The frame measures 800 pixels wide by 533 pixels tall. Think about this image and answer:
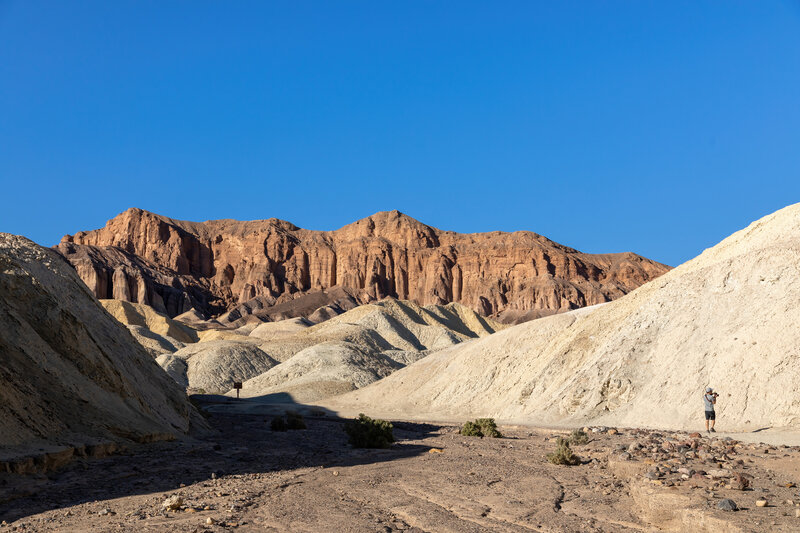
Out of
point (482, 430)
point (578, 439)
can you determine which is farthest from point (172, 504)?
point (482, 430)

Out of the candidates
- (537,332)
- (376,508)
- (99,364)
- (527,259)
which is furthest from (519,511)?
(527,259)

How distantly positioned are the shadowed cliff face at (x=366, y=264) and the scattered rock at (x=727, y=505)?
5371 inches

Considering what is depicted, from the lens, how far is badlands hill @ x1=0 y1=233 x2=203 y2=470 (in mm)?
13648

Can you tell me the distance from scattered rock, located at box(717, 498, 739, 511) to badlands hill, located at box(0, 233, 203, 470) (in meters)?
11.2

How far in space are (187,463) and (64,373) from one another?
409cm

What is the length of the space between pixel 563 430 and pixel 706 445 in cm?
847

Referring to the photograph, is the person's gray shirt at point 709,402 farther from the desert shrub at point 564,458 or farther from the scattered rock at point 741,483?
the scattered rock at point 741,483

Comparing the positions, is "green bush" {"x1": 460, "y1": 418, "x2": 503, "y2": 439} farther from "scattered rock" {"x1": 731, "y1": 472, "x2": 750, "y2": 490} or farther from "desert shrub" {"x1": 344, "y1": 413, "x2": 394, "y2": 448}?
"scattered rock" {"x1": 731, "y1": 472, "x2": 750, "y2": 490}

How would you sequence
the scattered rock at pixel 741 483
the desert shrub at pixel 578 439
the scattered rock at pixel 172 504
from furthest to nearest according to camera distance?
the desert shrub at pixel 578 439 < the scattered rock at pixel 741 483 < the scattered rock at pixel 172 504

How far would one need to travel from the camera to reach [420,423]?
29.8 m

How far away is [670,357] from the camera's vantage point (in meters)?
26.8

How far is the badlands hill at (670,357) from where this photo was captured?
22625mm

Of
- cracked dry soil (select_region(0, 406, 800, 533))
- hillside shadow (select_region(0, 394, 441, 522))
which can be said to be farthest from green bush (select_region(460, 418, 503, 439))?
cracked dry soil (select_region(0, 406, 800, 533))

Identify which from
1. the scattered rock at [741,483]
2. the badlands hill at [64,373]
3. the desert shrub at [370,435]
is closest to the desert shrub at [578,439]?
the desert shrub at [370,435]
